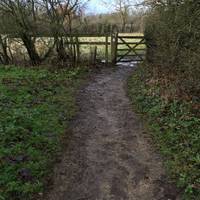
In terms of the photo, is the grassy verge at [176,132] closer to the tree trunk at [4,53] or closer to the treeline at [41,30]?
the treeline at [41,30]

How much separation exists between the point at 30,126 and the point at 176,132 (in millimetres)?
3611

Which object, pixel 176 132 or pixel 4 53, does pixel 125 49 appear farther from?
pixel 176 132

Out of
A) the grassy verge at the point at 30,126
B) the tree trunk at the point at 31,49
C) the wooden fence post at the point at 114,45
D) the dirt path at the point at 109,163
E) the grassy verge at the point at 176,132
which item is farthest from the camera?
the wooden fence post at the point at 114,45

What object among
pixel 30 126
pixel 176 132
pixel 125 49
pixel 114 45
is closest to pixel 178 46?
pixel 176 132

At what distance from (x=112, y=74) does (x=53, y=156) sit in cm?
979

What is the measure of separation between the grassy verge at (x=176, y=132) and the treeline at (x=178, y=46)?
63 centimetres

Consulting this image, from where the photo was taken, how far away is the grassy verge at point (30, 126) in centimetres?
561

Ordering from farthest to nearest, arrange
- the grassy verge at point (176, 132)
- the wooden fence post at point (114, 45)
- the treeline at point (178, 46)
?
1. the wooden fence post at point (114, 45)
2. the treeline at point (178, 46)
3. the grassy verge at point (176, 132)

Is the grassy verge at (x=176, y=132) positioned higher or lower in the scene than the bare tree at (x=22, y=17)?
lower

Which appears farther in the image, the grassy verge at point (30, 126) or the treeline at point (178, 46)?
the treeline at point (178, 46)

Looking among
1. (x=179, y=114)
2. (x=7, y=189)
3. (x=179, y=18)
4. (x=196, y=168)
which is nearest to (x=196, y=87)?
(x=179, y=114)

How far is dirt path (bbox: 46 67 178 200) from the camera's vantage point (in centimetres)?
546

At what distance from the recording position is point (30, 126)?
311 inches

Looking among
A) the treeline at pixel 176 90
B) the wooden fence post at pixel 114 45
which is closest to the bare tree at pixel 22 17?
the wooden fence post at pixel 114 45
